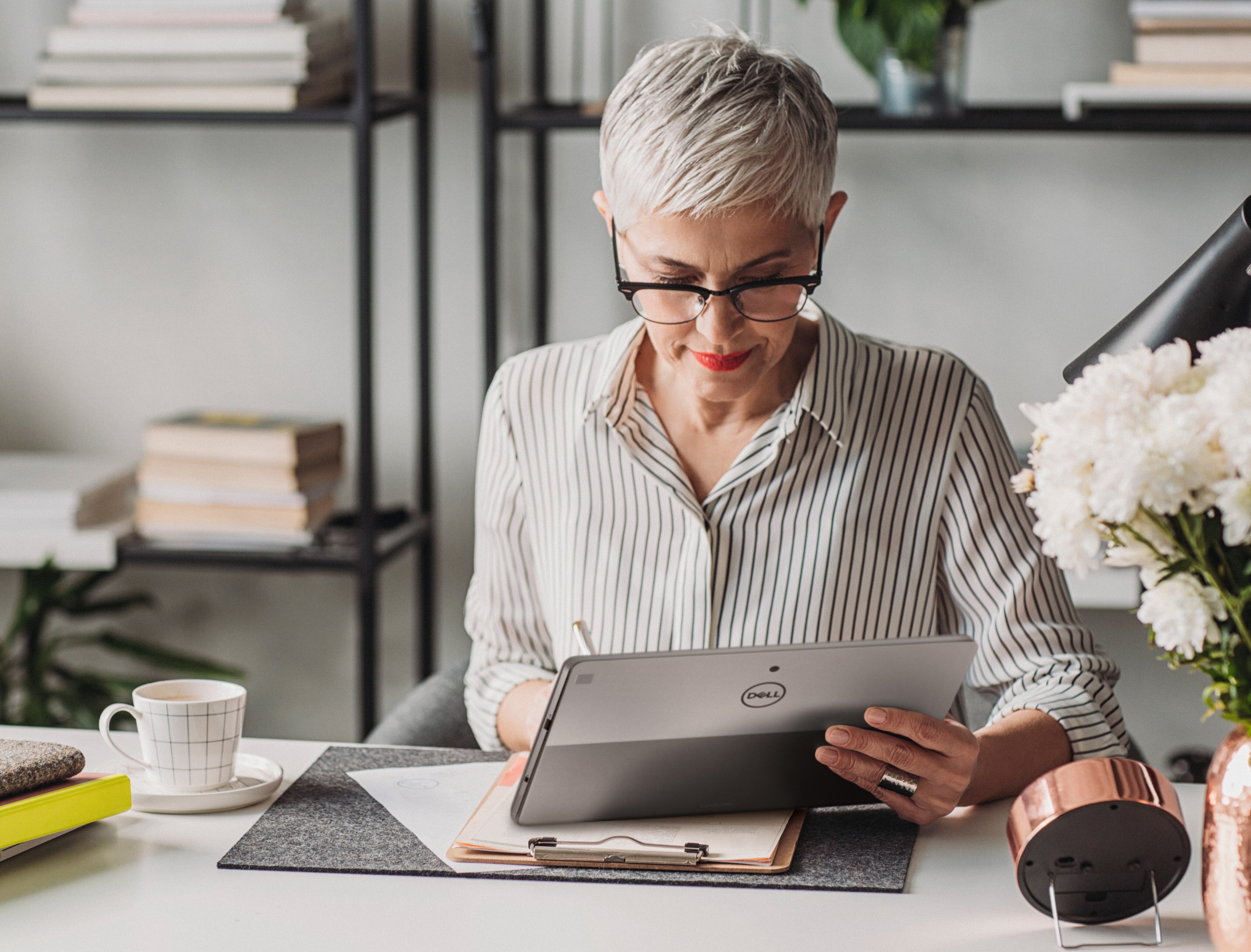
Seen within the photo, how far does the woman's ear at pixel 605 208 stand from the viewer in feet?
4.14

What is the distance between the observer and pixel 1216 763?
30.6 inches

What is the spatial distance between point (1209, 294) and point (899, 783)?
0.40 meters

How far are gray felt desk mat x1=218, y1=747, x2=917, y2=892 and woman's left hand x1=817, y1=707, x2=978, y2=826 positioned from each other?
26mm

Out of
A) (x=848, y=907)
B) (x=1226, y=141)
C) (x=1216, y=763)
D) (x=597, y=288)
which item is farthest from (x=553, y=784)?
(x=1226, y=141)

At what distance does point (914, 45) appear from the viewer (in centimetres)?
188

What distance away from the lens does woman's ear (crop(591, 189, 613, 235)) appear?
1.26 meters

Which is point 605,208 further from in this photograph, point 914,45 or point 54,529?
point 54,529

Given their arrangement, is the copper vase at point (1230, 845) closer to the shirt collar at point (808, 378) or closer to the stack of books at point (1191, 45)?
the shirt collar at point (808, 378)

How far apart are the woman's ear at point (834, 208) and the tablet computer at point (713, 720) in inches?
18.7

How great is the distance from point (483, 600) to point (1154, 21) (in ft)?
3.87

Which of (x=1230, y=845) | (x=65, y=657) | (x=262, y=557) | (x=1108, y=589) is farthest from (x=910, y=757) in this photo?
(x=65, y=657)

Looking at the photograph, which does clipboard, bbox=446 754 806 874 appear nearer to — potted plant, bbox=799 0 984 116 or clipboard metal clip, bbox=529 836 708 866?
clipboard metal clip, bbox=529 836 708 866

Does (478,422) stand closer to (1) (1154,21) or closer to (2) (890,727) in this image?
(1) (1154,21)

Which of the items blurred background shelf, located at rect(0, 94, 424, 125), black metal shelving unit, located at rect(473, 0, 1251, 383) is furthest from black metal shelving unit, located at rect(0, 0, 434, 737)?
black metal shelving unit, located at rect(473, 0, 1251, 383)
